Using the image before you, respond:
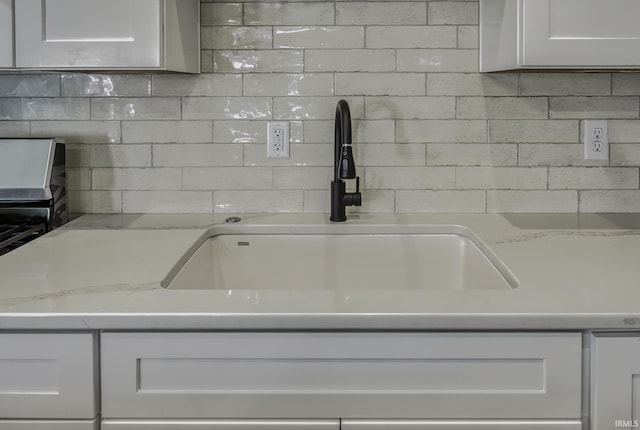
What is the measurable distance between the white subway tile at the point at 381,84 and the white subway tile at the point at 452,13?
0.54 ft

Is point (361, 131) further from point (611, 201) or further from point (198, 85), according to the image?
point (611, 201)

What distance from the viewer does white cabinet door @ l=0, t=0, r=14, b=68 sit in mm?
1569

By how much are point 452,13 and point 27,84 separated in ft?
4.07

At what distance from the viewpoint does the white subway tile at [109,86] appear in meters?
1.93

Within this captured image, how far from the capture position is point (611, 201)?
195 centimetres

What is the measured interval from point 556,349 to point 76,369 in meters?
0.77

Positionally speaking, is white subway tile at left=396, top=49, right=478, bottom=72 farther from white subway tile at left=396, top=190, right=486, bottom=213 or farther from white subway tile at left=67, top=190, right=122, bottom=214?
white subway tile at left=67, top=190, right=122, bottom=214

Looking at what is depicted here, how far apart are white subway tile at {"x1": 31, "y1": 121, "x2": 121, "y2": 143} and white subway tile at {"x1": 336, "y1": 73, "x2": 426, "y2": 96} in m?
0.67

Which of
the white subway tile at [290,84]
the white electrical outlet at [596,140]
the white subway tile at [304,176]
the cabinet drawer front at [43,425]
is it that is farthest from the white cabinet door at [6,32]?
the white electrical outlet at [596,140]

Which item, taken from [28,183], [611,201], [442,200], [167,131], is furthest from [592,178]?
[28,183]

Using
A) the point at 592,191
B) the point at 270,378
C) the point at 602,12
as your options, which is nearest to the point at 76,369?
the point at 270,378

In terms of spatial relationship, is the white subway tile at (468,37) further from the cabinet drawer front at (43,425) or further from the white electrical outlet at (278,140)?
the cabinet drawer front at (43,425)

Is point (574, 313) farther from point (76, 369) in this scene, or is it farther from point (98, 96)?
point (98, 96)

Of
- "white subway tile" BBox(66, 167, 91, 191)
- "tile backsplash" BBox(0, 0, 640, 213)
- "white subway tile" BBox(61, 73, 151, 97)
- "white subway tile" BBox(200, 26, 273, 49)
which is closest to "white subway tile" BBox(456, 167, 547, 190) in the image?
"tile backsplash" BBox(0, 0, 640, 213)
